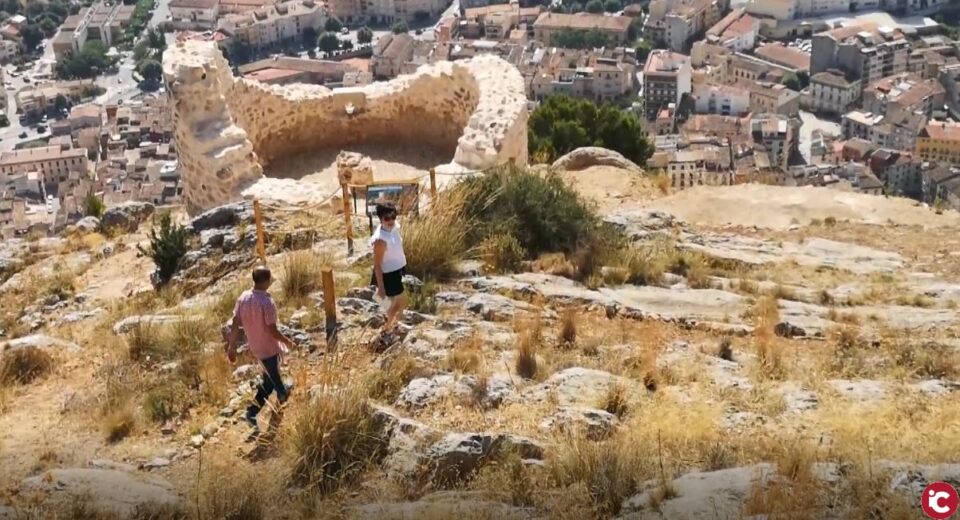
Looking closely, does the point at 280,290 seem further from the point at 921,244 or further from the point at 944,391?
the point at 921,244

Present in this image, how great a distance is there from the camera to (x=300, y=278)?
7.36 m

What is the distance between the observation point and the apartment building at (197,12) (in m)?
57.7

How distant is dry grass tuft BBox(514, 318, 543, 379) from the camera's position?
19.8 ft

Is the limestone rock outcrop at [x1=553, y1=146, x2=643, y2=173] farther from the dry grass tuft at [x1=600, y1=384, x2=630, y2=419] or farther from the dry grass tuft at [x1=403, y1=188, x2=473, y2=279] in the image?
the dry grass tuft at [x1=600, y1=384, x2=630, y2=419]

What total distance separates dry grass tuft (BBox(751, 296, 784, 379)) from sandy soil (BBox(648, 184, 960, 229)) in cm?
321

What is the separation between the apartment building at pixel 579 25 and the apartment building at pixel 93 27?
72.7 feet

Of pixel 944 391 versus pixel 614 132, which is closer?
pixel 944 391

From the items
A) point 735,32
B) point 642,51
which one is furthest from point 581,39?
point 735,32

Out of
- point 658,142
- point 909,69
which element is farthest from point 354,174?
point 909,69

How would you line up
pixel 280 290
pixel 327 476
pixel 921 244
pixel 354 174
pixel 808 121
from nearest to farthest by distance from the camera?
pixel 327 476 < pixel 280 290 < pixel 921 244 < pixel 354 174 < pixel 808 121

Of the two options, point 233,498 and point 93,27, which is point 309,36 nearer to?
point 93,27

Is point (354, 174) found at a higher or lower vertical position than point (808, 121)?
higher

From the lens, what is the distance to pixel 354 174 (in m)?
11.8

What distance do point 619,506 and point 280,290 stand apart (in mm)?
3529
